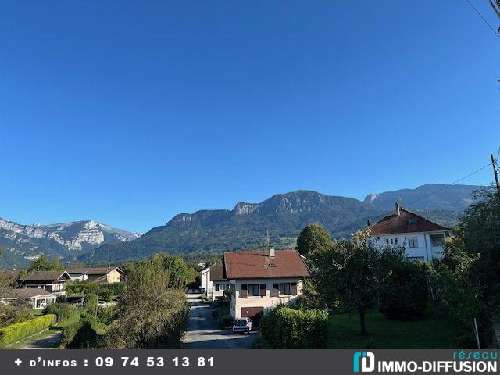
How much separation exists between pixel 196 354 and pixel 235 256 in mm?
42486

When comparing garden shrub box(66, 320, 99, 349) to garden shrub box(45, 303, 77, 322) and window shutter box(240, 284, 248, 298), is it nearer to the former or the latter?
window shutter box(240, 284, 248, 298)

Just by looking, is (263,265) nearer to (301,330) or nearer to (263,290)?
(263,290)

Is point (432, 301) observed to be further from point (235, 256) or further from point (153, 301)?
point (153, 301)

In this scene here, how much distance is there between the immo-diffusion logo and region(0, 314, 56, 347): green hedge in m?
41.5

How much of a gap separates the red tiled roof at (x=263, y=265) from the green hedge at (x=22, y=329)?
2334cm

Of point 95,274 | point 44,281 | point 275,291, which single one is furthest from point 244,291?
point 95,274

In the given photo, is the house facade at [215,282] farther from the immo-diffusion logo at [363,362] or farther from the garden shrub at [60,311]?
the immo-diffusion logo at [363,362]

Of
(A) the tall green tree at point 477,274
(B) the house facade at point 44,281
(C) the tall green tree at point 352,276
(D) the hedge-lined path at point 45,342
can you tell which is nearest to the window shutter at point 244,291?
(C) the tall green tree at point 352,276

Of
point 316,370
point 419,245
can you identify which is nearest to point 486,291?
point 316,370

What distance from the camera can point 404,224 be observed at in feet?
215

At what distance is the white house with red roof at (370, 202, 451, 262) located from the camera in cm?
5991

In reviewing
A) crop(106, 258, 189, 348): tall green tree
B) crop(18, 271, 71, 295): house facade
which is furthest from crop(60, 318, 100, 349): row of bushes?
crop(18, 271, 71, 295): house facade

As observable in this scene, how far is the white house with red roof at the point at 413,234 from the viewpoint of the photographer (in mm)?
59906

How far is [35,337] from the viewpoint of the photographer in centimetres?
5050
